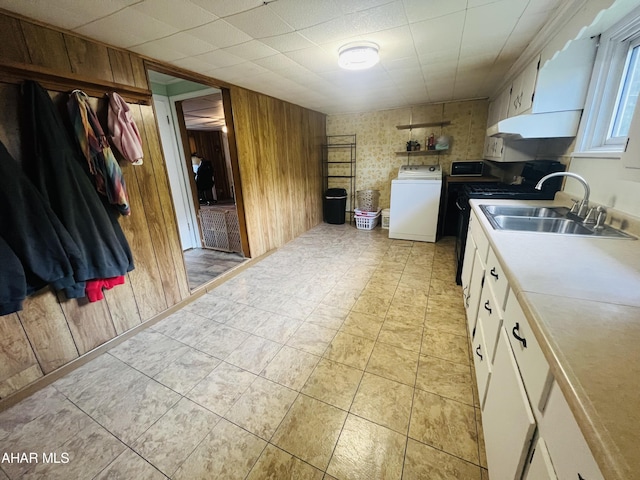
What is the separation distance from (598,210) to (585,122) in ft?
2.46

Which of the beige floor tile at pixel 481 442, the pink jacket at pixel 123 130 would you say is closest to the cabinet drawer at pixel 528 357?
the beige floor tile at pixel 481 442

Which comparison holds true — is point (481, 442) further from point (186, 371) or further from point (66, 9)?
point (66, 9)

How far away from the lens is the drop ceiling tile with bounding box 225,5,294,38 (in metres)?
1.43

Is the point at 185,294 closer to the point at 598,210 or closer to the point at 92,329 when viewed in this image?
the point at 92,329

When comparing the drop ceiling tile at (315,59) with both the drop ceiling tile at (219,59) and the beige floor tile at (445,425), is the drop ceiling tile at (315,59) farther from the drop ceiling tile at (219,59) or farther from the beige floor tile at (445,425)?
the beige floor tile at (445,425)

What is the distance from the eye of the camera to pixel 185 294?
239cm

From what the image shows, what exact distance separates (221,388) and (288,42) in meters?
2.30

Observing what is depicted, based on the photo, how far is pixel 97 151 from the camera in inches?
63.0

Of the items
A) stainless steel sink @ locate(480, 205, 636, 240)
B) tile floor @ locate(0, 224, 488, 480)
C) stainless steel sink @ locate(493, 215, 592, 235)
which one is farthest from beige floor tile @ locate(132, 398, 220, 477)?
stainless steel sink @ locate(493, 215, 592, 235)

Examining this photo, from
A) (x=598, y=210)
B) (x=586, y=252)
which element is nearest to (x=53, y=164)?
(x=586, y=252)

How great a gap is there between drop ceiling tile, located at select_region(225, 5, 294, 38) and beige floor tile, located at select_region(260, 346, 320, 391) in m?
2.06

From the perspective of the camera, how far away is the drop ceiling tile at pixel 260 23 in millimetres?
1426

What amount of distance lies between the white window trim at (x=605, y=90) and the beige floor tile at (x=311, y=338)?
204 centimetres

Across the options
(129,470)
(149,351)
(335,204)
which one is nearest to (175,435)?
(129,470)
